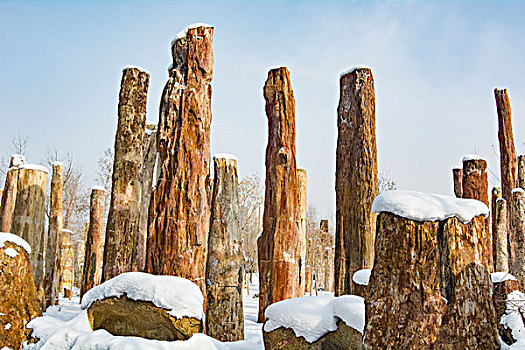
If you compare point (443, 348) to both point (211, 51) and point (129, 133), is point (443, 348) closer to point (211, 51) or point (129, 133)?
point (211, 51)

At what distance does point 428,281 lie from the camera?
395cm

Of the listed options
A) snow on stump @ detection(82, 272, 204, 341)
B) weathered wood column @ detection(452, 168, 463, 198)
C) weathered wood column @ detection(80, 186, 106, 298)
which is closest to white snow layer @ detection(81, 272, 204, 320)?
snow on stump @ detection(82, 272, 204, 341)

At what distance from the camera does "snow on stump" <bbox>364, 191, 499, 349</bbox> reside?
392 cm

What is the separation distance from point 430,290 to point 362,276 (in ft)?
5.59

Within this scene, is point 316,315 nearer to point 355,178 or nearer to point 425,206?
point 425,206

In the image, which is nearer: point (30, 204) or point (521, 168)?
point (30, 204)

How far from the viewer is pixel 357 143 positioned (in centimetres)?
620

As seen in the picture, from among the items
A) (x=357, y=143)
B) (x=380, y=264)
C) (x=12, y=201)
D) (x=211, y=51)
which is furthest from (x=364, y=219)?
(x=12, y=201)

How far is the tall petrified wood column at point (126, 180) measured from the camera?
25.2 feet

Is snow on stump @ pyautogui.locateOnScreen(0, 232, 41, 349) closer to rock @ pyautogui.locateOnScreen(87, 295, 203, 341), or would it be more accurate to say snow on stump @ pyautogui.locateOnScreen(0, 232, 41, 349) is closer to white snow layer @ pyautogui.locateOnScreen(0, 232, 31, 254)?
white snow layer @ pyautogui.locateOnScreen(0, 232, 31, 254)

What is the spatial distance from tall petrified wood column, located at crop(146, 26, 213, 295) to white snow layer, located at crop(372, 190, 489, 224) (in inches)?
96.6

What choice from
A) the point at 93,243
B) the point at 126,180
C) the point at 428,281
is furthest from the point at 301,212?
the point at 428,281

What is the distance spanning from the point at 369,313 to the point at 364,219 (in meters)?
2.03

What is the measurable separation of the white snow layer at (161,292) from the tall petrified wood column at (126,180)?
2235 mm
